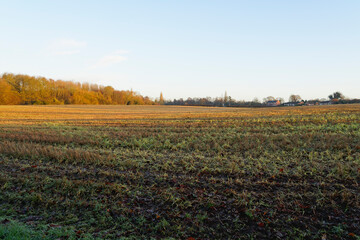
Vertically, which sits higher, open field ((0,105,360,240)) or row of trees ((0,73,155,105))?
row of trees ((0,73,155,105))

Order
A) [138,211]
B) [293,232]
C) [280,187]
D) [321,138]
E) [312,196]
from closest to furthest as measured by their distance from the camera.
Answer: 1. [293,232]
2. [138,211]
3. [312,196]
4. [280,187]
5. [321,138]

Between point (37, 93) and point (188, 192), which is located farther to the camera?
point (37, 93)

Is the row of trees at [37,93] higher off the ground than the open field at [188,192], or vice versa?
the row of trees at [37,93]

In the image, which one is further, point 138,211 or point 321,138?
point 321,138

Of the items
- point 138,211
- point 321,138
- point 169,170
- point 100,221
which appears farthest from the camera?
point 321,138

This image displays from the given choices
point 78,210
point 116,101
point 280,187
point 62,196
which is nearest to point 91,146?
point 62,196

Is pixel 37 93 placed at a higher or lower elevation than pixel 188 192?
higher

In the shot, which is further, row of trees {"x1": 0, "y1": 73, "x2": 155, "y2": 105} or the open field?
row of trees {"x1": 0, "y1": 73, "x2": 155, "y2": 105}

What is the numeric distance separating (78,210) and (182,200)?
267 centimetres

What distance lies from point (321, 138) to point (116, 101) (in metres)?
95.3

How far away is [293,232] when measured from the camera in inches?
167

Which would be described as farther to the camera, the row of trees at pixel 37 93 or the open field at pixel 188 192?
the row of trees at pixel 37 93

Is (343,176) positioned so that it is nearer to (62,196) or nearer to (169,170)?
(169,170)

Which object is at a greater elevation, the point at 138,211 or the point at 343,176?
the point at 343,176
